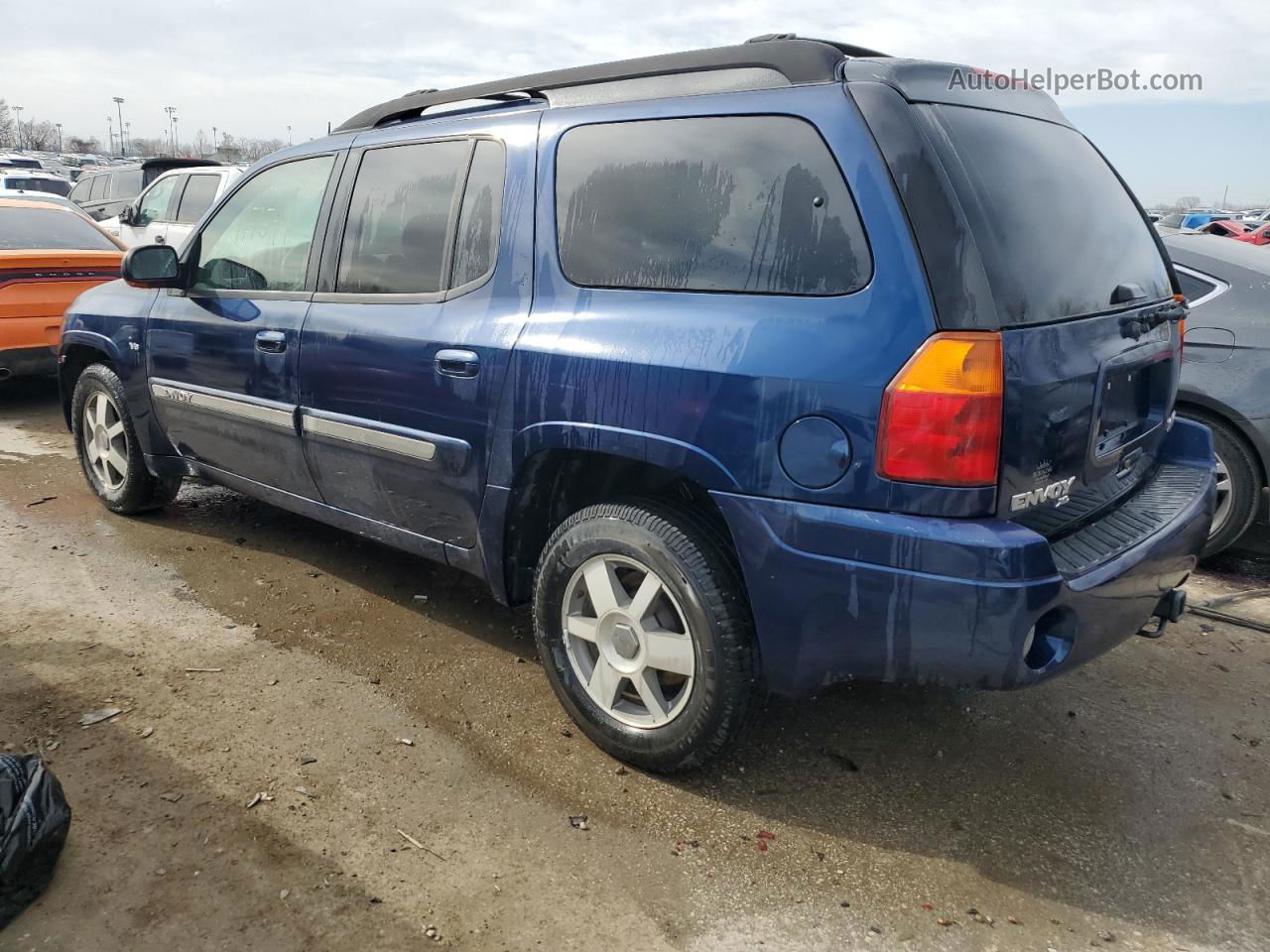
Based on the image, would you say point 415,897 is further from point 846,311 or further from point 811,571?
point 846,311

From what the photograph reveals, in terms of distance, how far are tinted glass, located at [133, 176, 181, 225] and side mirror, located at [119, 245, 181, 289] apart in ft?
25.8

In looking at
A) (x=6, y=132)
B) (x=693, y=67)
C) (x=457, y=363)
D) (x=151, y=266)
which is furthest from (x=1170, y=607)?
(x=6, y=132)

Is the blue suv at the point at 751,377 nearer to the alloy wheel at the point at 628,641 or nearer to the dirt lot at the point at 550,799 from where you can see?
the alloy wheel at the point at 628,641

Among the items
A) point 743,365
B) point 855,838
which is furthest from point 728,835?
point 743,365

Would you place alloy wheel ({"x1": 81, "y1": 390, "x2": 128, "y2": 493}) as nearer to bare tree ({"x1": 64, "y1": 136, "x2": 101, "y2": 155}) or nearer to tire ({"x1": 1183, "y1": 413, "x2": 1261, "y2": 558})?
tire ({"x1": 1183, "y1": 413, "x2": 1261, "y2": 558})

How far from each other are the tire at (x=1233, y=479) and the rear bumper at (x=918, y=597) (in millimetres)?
2247

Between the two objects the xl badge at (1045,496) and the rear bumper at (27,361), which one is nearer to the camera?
the xl badge at (1045,496)

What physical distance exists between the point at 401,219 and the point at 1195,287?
367 centimetres

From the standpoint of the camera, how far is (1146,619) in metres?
2.61

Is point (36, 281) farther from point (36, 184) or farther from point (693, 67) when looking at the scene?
point (36, 184)

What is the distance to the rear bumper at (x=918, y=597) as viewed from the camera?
211 centimetres

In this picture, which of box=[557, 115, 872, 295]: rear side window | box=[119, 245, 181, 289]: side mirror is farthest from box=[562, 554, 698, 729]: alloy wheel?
box=[119, 245, 181, 289]: side mirror

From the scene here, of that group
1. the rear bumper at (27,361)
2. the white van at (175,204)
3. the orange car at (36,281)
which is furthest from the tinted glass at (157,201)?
the rear bumper at (27,361)

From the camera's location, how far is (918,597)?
7.08ft
